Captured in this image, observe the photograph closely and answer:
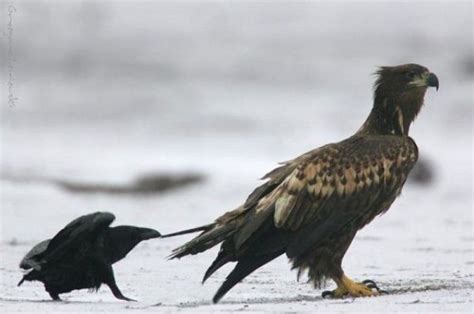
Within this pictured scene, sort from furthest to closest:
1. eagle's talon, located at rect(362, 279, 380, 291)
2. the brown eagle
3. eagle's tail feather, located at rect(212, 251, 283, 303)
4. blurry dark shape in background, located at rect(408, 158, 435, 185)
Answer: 1. blurry dark shape in background, located at rect(408, 158, 435, 185)
2. eagle's talon, located at rect(362, 279, 380, 291)
3. the brown eagle
4. eagle's tail feather, located at rect(212, 251, 283, 303)

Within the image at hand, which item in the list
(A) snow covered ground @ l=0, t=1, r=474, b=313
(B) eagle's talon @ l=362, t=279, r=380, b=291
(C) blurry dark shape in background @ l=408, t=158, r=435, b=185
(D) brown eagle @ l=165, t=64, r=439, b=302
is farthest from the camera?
(C) blurry dark shape in background @ l=408, t=158, r=435, b=185

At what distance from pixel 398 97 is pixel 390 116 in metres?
0.16

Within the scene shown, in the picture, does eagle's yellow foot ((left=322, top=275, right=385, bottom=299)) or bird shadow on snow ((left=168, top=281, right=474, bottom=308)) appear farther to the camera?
eagle's yellow foot ((left=322, top=275, right=385, bottom=299))

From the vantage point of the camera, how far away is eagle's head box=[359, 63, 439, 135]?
8938mm

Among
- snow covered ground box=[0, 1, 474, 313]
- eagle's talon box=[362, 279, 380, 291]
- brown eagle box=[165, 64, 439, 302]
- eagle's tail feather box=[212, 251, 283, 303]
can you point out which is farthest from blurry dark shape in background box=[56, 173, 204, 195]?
eagle's tail feather box=[212, 251, 283, 303]

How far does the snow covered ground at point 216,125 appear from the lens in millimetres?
9430

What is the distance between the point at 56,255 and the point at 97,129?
60.3 feet

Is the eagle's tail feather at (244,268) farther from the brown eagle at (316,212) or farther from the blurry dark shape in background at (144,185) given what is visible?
the blurry dark shape in background at (144,185)

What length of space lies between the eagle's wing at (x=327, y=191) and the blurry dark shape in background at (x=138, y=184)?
28.9 feet

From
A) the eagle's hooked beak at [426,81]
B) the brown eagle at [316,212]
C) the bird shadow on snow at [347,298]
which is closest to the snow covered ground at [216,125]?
the bird shadow on snow at [347,298]

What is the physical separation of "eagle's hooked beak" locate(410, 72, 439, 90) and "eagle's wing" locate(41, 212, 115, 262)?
216 centimetres

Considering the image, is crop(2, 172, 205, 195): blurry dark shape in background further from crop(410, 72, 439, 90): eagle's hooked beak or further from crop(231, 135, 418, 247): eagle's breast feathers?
crop(231, 135, 418, 247): eagle's breast feathers

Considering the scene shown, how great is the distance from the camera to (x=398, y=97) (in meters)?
9.02

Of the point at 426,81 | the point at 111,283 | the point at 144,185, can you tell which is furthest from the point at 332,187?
the point at 144,185
